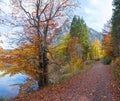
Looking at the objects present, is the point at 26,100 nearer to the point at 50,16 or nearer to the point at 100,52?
the point at 50,16

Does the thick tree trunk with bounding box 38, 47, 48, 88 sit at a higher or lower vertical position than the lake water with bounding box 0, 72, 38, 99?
higher

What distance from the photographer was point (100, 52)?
106 metres

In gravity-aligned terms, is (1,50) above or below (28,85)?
above

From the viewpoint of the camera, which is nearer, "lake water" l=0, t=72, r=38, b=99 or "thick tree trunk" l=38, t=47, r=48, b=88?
"thick tree trunk" l=38, t=47, r=48, b=88

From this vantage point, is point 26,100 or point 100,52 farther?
point 100,52

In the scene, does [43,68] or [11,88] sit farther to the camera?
[11,88]

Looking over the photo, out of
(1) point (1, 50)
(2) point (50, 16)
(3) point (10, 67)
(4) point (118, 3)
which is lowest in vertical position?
(3) point (10, 67)

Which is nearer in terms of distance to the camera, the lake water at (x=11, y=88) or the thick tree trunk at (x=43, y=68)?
the thick tree trunk at (x=43, y=68)

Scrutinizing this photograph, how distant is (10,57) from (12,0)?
4.47 metres

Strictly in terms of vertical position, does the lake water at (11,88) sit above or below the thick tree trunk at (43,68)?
below

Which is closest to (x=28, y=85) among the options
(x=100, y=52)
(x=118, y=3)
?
(x=118, y=3)

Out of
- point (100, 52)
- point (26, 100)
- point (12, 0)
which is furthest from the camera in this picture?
point (100, 52)

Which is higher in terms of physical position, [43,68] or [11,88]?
[43,68]

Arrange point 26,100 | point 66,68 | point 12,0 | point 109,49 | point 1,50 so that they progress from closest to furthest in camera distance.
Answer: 1. point 26,100
2. point 1,50
3. point 12,0
4. point 66,68
5. point 109,49
